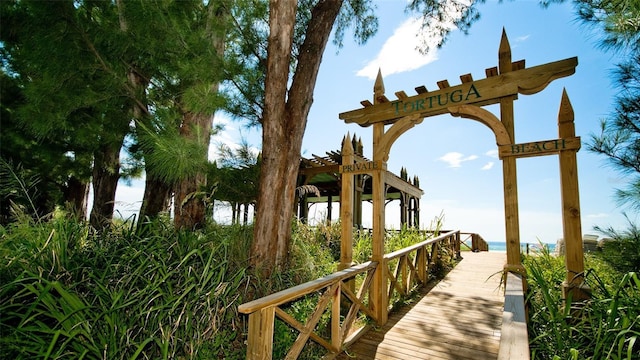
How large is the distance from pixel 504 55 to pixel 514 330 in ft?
10.3

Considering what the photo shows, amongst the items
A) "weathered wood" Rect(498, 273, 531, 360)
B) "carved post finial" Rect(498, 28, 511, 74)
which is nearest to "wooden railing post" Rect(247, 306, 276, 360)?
"weathered wood" Rect(498, 273, 531, 360)

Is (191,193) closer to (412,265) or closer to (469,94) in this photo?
(469,94)

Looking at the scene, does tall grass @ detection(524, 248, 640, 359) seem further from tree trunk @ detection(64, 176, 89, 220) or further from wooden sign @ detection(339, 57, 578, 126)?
tree trunk @ detection(64, 176, 89, 220)

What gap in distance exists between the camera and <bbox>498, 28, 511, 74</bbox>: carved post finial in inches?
135

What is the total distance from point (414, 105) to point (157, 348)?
152 inches

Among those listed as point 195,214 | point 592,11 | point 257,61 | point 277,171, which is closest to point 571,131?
point 592,11

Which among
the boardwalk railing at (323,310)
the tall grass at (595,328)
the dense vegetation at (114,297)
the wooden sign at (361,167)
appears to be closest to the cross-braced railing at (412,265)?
the boardwalk railing at (323,310)

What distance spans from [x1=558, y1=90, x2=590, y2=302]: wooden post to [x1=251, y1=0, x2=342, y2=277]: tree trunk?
2947mm

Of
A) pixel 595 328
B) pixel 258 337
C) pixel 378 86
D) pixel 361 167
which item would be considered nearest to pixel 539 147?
pixel 595 328

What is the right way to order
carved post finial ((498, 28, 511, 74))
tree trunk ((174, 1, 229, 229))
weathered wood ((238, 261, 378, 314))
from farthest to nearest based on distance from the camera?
1. tree trunk ((174, 1, 229, 229))
2. carved post finial ((498, 28, 511, 74))
3. weathered wood ((238, 261, 378, 314))

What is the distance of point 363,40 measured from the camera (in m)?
6.10

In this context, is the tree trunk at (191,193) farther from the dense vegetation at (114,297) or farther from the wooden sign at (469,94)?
the wooden sign at (469,94)

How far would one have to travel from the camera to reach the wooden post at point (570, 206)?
289 cm

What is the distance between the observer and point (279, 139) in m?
3.67
